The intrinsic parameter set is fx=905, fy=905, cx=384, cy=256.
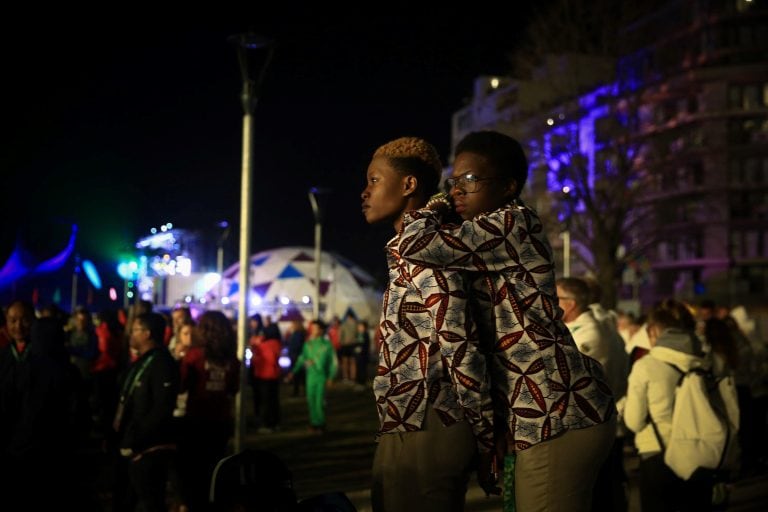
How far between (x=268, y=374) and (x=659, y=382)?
414 inches

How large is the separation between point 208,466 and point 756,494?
20.2 feet

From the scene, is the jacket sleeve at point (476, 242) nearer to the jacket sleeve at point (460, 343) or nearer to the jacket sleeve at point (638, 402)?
the jacket sleeve at point (460, 343)

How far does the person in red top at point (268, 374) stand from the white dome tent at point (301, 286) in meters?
27.8

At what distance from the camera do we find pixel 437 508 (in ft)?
10.1

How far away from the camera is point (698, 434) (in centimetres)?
666

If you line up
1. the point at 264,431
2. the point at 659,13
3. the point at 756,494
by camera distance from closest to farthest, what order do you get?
the point at 756,494, the point at 264,431, the point at 659,13

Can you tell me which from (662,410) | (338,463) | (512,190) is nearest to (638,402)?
(662,410)

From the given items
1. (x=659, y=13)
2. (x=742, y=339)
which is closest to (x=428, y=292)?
(x=742, y=339)

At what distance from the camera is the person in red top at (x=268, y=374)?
634 inches

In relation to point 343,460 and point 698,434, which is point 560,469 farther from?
point 343,460

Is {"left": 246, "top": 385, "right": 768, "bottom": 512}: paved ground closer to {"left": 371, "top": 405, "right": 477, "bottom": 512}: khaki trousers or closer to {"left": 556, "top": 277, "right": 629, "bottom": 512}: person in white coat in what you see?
{"left": 556, "top": 277, "right": 629, "bottom": 512}: person in white coat

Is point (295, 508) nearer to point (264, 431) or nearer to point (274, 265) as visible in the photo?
point (264, 431)

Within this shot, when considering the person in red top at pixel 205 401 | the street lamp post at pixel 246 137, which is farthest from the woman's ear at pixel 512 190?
the street lamp post at pixel 246 137

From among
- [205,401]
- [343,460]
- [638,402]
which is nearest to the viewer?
[638,402]
